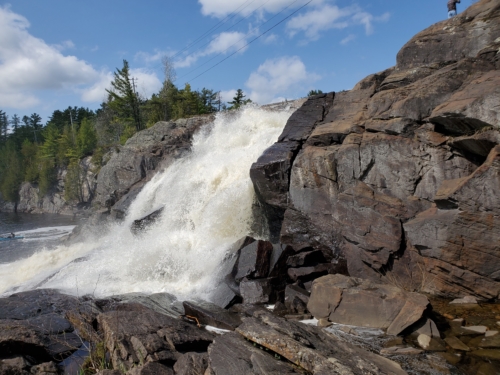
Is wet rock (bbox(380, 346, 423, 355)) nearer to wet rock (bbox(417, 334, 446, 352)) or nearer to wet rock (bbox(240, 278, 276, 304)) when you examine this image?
wet rock (bbox(417, 334, 446, 352))

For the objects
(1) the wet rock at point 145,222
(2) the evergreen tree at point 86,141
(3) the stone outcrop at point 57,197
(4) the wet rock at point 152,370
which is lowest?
(4) the wet rock at point 152,370

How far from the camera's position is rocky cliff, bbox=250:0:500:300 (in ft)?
26.5

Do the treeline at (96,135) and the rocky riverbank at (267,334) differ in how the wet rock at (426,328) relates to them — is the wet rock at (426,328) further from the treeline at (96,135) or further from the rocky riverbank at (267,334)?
the treeline at (96,135)

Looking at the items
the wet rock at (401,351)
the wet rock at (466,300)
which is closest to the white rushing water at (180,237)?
the wet rock at (401,351)

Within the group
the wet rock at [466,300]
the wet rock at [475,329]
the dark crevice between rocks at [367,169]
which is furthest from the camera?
the dark crevice between rocks at [367,169]

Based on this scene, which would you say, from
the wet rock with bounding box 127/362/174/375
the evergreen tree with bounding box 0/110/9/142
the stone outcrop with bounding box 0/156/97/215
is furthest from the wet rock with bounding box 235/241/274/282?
the evergreen tree with bounding box 0/110/9/142

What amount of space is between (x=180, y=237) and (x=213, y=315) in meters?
5.66

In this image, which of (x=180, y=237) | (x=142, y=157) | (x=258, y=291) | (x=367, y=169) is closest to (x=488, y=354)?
(x=258, y=291)

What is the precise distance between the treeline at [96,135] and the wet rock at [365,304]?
2918 cm

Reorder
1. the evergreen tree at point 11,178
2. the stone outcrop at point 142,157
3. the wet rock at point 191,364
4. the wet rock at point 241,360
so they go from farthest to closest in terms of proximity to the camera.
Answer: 1. the evergreen tree at point 11,178
2. the stone outcrop at point 142,157
3. the wet rock at point 191,364
4. the wet rock at point 241,360

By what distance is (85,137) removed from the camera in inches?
2073

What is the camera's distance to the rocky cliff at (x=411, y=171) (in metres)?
8.08

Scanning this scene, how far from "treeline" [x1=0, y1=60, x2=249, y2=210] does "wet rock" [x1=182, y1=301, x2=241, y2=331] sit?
91.4ft

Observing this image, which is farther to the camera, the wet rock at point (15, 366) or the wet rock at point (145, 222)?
the wet rock at point (145, 222)
